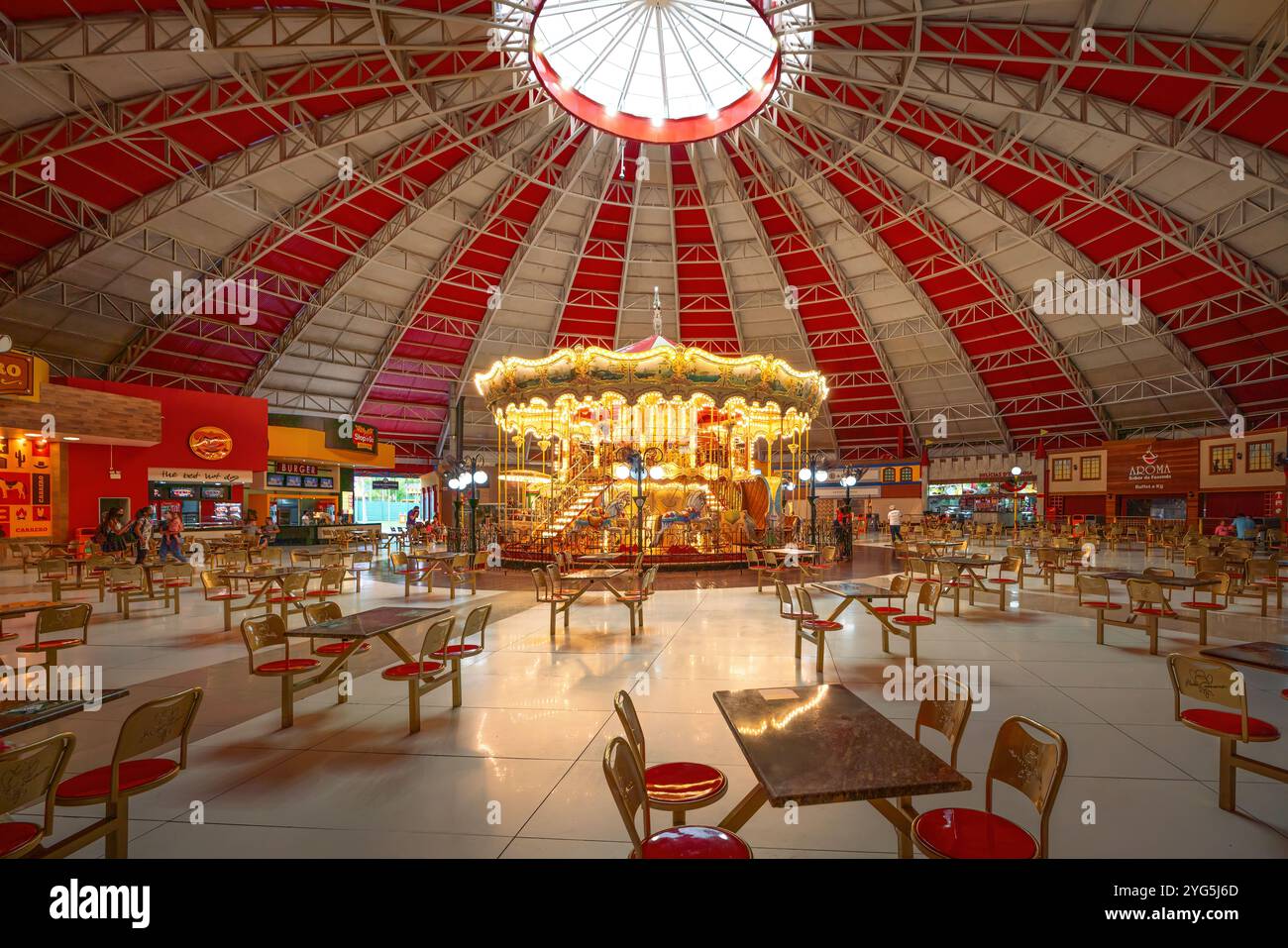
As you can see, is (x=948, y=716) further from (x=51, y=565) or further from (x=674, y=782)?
(x=51, y=565)

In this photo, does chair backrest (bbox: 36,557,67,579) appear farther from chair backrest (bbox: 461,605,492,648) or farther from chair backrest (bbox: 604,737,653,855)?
chair backrest (bbox: 604,737,653,855)

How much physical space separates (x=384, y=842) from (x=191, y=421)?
25601 mm

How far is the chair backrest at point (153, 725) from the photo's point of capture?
9.45 feet

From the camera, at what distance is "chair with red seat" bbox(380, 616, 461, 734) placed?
16.4 feet

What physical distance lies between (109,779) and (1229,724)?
6.58m

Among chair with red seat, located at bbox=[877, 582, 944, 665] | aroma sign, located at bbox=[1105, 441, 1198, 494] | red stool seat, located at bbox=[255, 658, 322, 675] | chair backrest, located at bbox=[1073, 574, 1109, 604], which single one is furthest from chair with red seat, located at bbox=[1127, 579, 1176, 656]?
aroma sign, located at bbox=[1105, 441, 1198, 494]

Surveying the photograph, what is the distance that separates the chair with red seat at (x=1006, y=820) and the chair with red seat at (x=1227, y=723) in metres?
1.82

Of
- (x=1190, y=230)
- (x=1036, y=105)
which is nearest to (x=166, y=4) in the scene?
(x=1036, y=105)

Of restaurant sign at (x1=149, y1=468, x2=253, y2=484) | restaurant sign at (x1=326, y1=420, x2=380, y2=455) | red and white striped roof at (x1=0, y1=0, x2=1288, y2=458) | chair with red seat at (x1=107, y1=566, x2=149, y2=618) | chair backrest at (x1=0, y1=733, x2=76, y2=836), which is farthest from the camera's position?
restaurant sign at (x1=326, y1=420, x2=380, y2=455)

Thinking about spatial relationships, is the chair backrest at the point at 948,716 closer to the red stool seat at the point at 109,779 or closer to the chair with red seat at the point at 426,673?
the chair with red seat at the point at 426,673

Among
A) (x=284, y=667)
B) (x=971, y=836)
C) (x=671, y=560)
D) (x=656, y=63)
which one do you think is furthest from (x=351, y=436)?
(x=971, y=836)

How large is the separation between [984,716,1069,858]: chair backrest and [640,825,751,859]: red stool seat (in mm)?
1215
